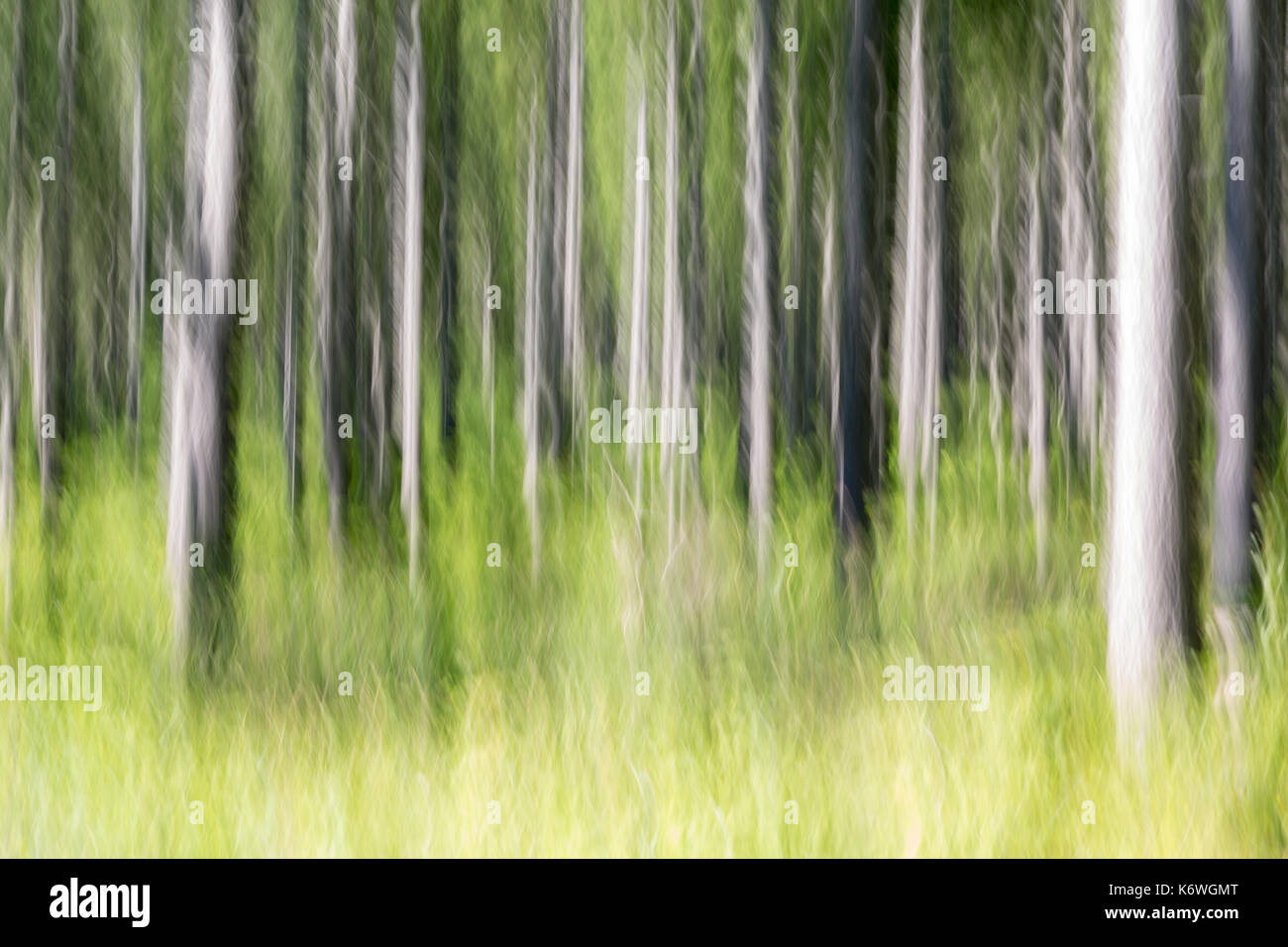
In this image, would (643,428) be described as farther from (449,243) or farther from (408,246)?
(408,246)

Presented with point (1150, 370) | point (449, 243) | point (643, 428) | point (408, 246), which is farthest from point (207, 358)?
point (1150, 370)

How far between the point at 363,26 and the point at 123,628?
6.75ft

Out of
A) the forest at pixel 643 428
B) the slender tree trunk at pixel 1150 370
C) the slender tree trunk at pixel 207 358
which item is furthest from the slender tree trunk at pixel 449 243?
the slender tree trunk at pixel 1150 370

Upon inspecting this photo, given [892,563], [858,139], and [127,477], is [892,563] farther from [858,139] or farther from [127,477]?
[127,477]

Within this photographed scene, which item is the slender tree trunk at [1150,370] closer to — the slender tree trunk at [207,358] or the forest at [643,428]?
the forest at [643,428]

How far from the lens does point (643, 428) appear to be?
3340 millimetres

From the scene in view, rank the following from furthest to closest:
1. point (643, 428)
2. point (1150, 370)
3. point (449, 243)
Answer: point (449, 243)
point (643, 428)
point (1150, 370)

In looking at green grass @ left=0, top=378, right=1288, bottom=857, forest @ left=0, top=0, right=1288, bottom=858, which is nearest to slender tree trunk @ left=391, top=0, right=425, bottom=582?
forest @ left=0, top=0, right=1288, bottom=858

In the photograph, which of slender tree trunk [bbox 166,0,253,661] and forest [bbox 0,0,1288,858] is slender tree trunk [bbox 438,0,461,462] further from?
slender tree trunk [bbox 166,0,253,661]

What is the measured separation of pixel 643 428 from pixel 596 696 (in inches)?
32.0
